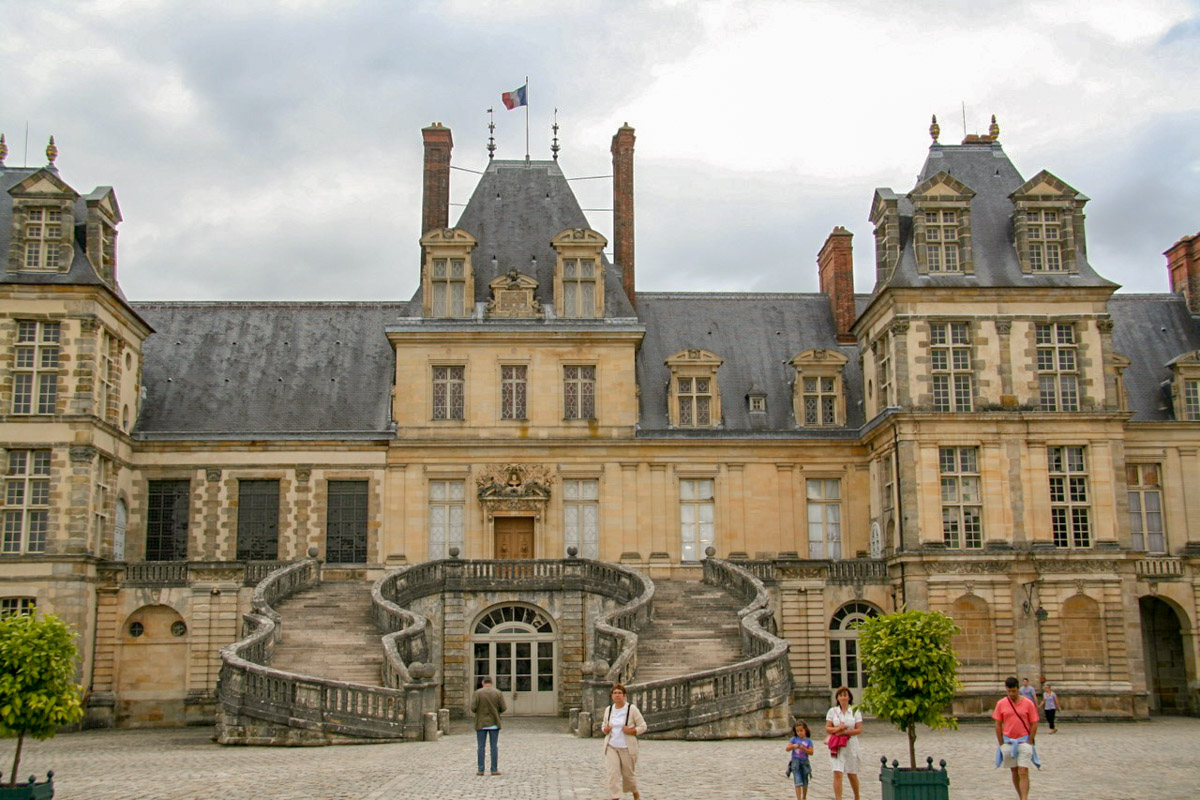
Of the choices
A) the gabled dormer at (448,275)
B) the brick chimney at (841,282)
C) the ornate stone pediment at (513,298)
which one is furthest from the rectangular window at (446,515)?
the brick chimney at (841,282)

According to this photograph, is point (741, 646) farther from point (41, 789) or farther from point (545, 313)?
point (41, 789)

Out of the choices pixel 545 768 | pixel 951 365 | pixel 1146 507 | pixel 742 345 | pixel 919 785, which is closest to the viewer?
pixel 919 785

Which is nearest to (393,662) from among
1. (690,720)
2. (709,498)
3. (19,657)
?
(690,720)

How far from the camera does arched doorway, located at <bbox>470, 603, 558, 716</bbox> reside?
3195 centimetres

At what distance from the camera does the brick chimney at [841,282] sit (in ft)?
133

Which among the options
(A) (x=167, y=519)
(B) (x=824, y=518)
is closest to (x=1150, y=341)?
(B) (x=824, y=518)

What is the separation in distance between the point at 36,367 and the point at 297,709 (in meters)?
13.4

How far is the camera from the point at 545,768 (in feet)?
66.2

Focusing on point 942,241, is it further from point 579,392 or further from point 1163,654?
point 1163,654

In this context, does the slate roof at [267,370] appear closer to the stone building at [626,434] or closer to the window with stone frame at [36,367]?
the stone building at [626,434]

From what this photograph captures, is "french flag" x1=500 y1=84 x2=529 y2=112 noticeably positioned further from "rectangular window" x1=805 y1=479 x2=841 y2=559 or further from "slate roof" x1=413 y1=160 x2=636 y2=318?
"rectangular window" x1=805 y1=479 x2=841 y2=559

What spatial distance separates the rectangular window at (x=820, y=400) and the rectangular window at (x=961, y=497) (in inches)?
189

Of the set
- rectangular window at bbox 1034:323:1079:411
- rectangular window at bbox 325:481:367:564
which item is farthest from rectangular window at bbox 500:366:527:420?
rectangular window at bbox 1034:323:1079:411

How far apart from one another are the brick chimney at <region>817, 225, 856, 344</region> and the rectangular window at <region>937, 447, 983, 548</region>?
7482mm
